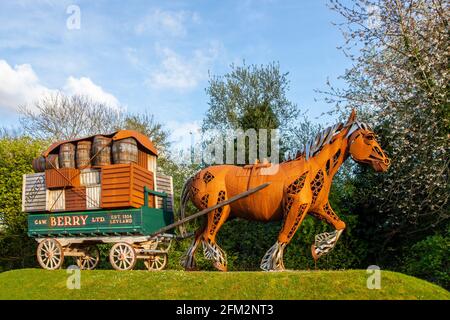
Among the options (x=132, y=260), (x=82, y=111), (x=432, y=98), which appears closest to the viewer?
(x=132, y=260)

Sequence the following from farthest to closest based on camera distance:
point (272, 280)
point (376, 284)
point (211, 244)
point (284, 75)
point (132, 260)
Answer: point (284, 75)
point (132, 260)
point (211, 244)
point (272, 280)
point (376, 284)

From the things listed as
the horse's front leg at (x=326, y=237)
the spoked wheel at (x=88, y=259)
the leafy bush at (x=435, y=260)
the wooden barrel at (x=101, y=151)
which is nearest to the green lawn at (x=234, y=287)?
the horse's front leg at (x=326, y=237)

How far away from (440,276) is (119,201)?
7.65 m

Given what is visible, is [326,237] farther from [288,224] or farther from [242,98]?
[242,98]

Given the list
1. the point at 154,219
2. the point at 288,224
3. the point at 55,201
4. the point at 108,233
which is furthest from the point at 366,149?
the point at 55,201

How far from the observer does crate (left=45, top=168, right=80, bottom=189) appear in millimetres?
11594

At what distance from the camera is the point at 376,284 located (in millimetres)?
7684

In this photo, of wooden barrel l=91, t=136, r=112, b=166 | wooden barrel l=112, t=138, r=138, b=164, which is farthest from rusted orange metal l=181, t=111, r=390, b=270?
wooden barrel l=91, t=136, r=112, b=166

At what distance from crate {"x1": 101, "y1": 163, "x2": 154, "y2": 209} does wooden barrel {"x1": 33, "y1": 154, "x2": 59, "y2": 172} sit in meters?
1.54

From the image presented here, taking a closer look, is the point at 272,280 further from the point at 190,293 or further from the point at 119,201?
the point at 119,201

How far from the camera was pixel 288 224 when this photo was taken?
956cm

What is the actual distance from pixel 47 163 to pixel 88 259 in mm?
2747

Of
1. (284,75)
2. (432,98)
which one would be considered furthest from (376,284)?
(284,75)

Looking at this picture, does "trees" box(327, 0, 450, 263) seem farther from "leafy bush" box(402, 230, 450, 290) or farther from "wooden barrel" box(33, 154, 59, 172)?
"wooden barrel" box(33, 154, 59, 172)
